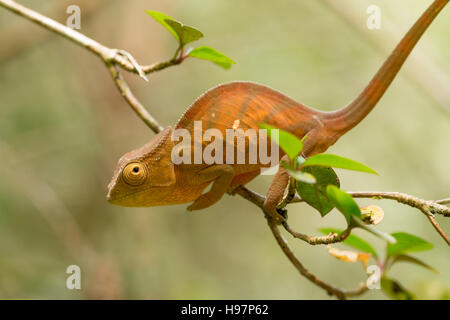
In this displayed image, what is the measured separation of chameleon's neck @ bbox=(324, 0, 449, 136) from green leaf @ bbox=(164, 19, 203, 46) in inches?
19.9

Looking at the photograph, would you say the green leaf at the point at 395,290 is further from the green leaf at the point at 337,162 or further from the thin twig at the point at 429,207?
Answer: the green leaf at the point at 337,162

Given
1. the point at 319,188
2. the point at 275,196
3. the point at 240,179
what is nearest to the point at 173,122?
the point at 240,179

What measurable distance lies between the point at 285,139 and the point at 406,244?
1.31 feet

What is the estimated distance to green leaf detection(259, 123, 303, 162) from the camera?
961 mm

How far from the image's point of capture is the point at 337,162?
0.98 meters

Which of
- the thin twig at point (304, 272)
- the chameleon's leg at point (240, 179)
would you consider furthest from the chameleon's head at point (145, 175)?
the thin twig at point (304, 272)

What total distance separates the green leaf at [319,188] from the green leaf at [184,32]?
62 centimetres

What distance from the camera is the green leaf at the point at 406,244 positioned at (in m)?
1.07

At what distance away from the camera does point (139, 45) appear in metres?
4.27

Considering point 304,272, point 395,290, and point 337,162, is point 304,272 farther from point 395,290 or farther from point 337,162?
point 337,162
